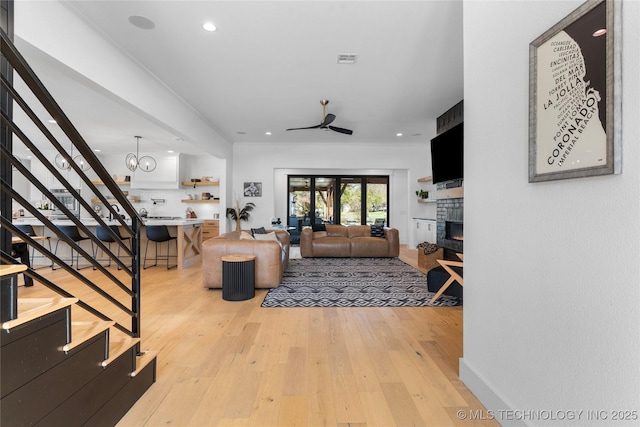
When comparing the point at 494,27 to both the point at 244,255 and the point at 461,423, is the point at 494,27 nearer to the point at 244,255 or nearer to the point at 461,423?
the point at 461,423

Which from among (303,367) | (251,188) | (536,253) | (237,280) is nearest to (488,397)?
(536,253)

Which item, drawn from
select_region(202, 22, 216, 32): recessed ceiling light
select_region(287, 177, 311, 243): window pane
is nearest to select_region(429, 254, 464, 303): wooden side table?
select_region(202, 22, 216, 32): recessed ceiling light

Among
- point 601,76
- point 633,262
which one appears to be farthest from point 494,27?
point 633,262

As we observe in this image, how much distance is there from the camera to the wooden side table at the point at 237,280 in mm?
3582

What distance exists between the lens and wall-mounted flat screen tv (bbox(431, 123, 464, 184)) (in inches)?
184

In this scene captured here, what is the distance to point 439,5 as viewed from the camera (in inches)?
98.0

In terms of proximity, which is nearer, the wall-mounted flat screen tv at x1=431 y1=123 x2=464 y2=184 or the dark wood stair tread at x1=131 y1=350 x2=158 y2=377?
the dark wood stair tread at x1=131 y1=350 x2=158 y2=377

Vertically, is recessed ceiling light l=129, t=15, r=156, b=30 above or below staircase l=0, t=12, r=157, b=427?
above

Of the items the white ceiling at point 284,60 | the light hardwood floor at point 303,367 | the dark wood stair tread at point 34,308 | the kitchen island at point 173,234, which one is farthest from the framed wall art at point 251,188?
the dark wood stair tread at point 34,308

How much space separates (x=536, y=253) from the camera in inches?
52.0

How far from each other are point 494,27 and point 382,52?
1.83m

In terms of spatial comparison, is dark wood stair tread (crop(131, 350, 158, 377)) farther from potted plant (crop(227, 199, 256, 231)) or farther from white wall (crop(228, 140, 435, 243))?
white wall (crop(228, 140, 435, 243))

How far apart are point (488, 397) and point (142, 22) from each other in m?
3.89

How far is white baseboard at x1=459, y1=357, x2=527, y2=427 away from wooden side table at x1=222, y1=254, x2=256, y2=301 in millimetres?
2453
